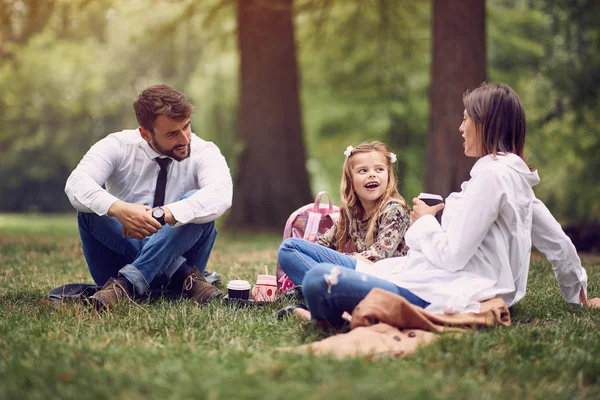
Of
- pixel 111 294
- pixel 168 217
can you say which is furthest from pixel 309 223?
pixel 111 294

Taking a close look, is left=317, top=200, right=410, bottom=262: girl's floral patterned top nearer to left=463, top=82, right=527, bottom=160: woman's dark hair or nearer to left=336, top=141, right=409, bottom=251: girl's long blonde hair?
left=336, top=141, right=409, bottom=251: girl's long blonde hair

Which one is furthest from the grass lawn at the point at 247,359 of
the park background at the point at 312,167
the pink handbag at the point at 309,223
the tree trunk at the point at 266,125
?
the tree trunk at the point at 266,125

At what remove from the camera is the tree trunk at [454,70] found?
7820mm

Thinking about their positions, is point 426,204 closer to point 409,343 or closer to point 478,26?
point 409,343

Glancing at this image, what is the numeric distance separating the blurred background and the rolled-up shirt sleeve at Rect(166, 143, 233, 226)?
1.56m

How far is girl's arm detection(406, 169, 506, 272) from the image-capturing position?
3309 millimetres

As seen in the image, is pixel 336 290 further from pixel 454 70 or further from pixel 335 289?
pixel 454 70

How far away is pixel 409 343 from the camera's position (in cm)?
309

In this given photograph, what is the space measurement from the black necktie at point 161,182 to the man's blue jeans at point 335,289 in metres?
1.70

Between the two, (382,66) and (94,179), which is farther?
(382,66)

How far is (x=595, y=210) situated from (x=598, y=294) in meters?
10.3

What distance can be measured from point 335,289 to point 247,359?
2.30 feet

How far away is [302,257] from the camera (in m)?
4.12

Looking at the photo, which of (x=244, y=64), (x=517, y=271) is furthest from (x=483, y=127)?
(x=244, y=64)
